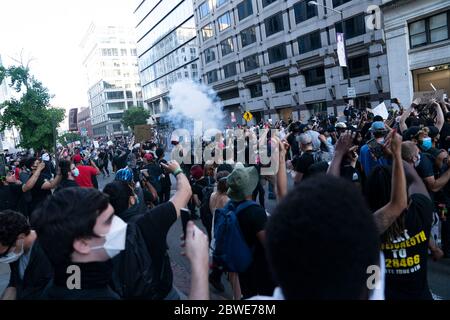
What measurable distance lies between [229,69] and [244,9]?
7.25 metres

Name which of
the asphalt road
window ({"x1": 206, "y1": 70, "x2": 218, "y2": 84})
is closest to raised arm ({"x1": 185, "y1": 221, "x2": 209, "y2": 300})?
the asphalt road

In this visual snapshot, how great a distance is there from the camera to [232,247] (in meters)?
2.57

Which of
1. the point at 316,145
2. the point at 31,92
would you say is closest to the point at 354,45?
the point at 316,145

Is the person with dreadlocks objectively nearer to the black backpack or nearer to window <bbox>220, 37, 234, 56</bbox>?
the black backpack

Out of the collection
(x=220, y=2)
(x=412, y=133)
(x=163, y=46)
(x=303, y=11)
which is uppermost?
(x=163, y=46)

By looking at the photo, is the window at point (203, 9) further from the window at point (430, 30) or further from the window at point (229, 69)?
the window at point (430, 30)

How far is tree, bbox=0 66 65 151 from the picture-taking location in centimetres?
2970

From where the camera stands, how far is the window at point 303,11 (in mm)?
29234

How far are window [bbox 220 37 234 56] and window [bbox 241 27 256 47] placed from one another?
2.29m

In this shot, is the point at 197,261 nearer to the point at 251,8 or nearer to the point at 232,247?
the point at 232,247

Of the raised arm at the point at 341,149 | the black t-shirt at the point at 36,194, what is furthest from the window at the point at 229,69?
the raised arm at the point at 341,149

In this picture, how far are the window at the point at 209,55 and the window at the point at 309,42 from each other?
1549 cm

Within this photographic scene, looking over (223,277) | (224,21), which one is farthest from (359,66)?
(223,277)

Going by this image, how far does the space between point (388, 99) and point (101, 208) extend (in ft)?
85.2
